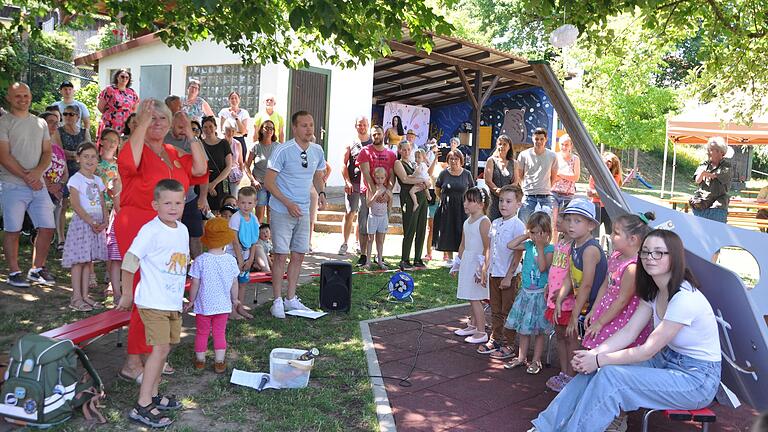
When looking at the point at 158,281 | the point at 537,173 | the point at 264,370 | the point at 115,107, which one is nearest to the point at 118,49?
the point at 115,107

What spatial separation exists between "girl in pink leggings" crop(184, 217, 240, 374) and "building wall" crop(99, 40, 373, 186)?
9975 millimetres

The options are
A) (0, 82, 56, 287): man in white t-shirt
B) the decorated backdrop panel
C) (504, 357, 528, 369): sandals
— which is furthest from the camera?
the decorated backdrop panel

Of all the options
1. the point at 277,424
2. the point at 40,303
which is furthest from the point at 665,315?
the point at 40,303

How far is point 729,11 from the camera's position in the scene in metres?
10.9

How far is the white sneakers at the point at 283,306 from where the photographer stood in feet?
23.5

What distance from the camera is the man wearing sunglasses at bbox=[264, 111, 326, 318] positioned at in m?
7.09

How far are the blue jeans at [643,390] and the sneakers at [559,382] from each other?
124 centimetres

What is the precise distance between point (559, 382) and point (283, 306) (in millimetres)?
3021

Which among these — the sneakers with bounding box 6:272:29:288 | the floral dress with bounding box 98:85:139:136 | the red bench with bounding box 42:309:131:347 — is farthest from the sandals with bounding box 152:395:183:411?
the floral dress with bounding box 98:85:139:136

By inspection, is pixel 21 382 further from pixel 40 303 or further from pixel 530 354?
pixel 530 354

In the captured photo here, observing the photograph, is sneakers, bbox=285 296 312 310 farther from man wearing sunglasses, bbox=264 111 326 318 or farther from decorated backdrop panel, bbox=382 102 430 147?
decorated backdrop panel, bbox=382 102 430 147

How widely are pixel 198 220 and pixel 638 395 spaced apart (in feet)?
16.0

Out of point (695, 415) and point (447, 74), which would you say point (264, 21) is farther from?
point (447, 74)

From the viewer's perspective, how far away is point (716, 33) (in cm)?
1008
